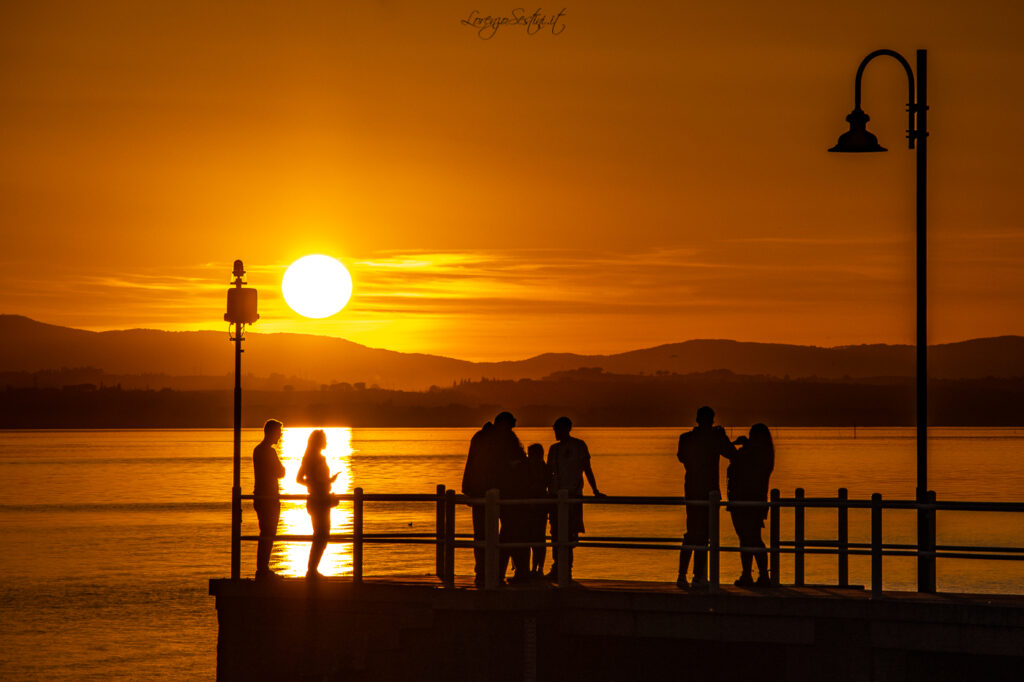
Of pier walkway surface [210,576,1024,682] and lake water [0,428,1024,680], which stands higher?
pier walkway surface [210,576,1024,682]

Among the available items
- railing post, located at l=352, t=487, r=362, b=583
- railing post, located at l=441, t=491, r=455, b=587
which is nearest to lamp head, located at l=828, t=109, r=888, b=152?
railing post, located at l=441, t=491, r=455, b=587

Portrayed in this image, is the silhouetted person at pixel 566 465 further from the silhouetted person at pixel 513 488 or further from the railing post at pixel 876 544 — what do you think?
the railing post at pixel 876 544

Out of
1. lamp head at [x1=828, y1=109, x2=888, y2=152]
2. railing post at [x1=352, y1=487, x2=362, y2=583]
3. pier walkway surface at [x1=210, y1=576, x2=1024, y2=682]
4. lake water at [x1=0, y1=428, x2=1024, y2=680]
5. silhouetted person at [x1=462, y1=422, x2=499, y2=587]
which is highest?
lamp head at [x1=828, y1=109, x2=888, y2=152]

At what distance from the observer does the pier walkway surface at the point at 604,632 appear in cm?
1367

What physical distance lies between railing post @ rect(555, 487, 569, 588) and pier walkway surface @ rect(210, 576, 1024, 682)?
198mm

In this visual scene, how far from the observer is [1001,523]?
86375 mm

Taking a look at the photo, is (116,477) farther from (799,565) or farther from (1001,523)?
(799,565)

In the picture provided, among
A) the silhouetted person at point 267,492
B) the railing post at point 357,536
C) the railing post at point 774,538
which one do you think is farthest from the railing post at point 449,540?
the railing post at point 774,538

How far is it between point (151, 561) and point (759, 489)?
188 feet

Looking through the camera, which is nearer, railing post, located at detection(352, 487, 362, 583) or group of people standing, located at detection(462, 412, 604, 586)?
group of people standing, located at detection(462, 412, 604, 586)

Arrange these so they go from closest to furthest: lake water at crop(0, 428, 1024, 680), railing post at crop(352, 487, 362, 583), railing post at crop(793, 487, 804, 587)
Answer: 1. railing post at crop(793, 487, 804, 587)
2. railing post at crop(352, 487, 362, 583)
3. lake water at crop(0, 428, 1024, 680)

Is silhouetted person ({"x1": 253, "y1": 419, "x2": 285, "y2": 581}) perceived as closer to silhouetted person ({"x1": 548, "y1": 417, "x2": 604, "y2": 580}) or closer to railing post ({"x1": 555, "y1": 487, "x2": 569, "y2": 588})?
silhouetted person ({"x1": 548, "y1": 417, "x2": 604, "y2": 580})

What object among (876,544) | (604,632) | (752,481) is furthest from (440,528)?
(876,544)

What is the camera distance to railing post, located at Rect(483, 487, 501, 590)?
15062mm
